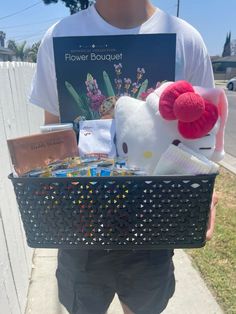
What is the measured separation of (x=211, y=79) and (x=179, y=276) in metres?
1.74

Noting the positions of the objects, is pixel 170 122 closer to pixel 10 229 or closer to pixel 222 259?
pixel 10 229

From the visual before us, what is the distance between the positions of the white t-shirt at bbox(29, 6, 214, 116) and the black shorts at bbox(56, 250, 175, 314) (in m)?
0.63

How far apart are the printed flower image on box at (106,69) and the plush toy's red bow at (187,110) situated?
9.6 inches

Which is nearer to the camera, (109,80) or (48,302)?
(109,80)

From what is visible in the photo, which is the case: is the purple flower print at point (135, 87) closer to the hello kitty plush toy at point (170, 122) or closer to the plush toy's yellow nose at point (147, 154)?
the hello kitty plush toy at point (170, 122)

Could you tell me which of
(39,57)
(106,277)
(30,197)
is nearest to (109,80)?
(39,57)

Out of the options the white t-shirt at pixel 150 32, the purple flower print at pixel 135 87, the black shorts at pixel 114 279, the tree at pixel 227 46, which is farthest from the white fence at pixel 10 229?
the tree at pixel 227 46

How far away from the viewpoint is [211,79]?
127 cm

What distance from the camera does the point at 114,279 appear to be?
134cm

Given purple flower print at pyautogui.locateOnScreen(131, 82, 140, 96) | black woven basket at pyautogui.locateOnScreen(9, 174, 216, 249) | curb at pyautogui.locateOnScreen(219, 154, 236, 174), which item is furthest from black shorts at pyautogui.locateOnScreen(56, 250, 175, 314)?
curb at pyautogui.locateOnScreen(219, 154, 236, 174)

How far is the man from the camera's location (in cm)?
121

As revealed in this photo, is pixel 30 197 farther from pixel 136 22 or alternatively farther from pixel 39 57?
pixel 136 22

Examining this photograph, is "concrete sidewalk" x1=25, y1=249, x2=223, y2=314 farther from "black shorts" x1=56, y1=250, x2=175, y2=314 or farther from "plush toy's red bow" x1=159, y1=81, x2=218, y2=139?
"plush toy's red bow" x1=159, y1=81, x2=218, y2=139

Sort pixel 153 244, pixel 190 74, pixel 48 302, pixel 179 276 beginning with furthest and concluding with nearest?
pixel 179 276 < pixel 48 302 < pixel 190 74 < pixel 153 244
